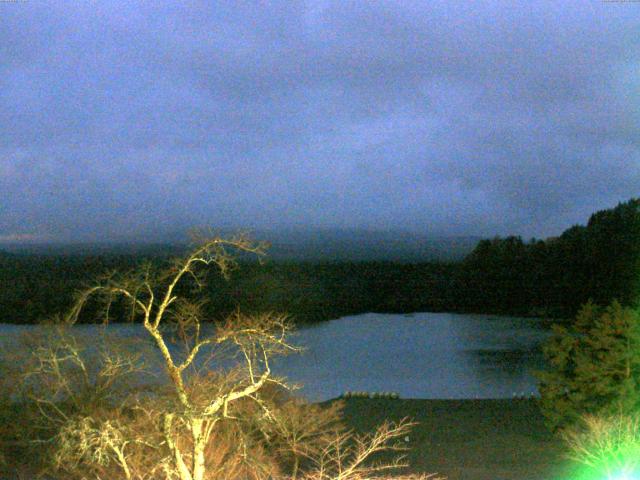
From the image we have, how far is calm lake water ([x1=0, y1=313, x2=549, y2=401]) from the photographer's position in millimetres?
25133

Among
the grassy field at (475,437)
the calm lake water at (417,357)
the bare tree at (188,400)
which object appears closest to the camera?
the bare tree at (188,400)

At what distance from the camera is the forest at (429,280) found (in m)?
33.8

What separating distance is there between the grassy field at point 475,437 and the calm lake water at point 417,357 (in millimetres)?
1742

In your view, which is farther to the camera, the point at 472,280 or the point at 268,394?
the point at 472,280

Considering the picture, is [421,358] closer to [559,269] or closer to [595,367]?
[559,269]

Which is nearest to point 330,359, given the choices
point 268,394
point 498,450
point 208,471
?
point 498,450

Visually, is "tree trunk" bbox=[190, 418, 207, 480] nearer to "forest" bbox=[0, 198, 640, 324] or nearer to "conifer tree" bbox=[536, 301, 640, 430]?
"conifer tree" bbox=[536, 301, 640, 430]

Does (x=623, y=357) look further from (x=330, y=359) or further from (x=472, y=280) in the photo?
(x=472, y=280)

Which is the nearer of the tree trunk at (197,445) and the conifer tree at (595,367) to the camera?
the tree trunk at (197,445)

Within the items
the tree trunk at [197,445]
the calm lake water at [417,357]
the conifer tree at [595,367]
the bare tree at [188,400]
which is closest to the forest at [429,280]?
the calm lake water at [417,357]

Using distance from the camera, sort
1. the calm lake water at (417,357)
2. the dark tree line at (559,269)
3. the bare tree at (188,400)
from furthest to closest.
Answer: the dark tree line at (559,269)
the calm lake water at (417,357)
the bare tree at (188,400)

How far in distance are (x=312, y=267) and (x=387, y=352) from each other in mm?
20169

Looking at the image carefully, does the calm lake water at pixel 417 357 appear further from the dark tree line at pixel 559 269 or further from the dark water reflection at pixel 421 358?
the dark tree line at pixel 559 269

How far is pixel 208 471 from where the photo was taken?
9.01 m
